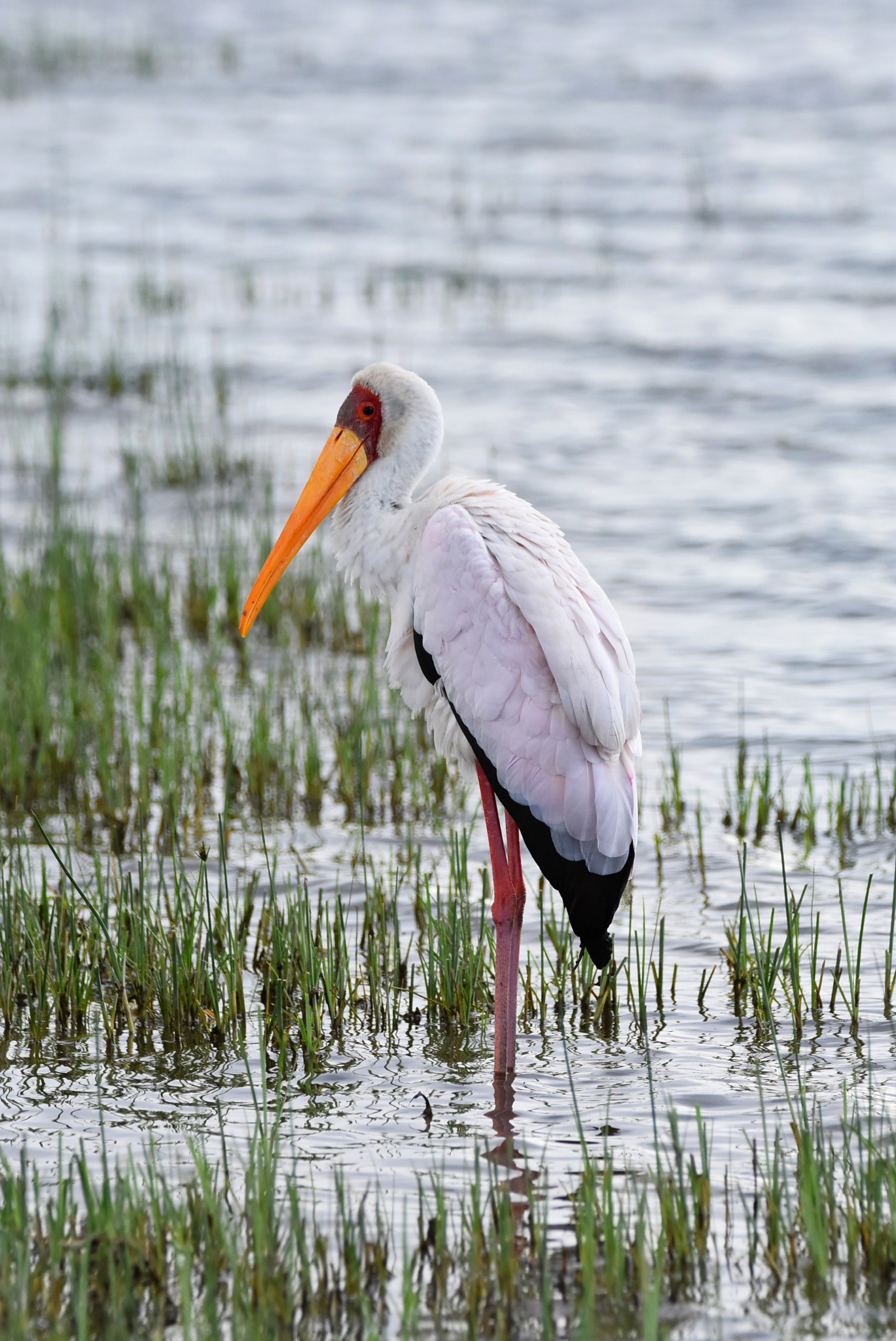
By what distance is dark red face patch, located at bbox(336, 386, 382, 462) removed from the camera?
5.35 metres

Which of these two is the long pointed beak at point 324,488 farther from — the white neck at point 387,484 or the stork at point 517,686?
the stork at point 517,686

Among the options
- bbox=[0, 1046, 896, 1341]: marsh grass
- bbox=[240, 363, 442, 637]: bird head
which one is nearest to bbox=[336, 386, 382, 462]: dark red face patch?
bbox=[240, 363, 442, 637]: bird head

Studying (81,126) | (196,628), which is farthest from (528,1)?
(196,628)

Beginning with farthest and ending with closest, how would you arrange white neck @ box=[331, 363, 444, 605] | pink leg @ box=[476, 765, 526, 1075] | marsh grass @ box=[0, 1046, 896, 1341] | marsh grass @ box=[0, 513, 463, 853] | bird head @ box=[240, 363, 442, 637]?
marsh grass @ box=[0, 513, 463, 853], bird head @ box=[240, 363, 442, 637], white neck @ box=[331, 363, 444, 605], pink leg @ box=[476, 765, 526, 1075], marsh grass @ box=[0, 1046, 896, 1341]

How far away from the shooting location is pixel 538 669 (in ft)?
15.3

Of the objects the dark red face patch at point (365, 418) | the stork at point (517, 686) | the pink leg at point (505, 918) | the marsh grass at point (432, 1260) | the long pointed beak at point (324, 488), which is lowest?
the marsh grass at point (432, 1260)

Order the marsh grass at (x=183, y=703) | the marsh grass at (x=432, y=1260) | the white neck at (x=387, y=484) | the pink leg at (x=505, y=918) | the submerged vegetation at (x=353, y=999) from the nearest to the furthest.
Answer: the marsh grass at (x=432, y=1260) < the submerged vegetation at (x=353, y=999) < the pink leg at (x=505, y=918) < the white neck at (x=387, y=484) < the marsh grass at (x=183, y=703)

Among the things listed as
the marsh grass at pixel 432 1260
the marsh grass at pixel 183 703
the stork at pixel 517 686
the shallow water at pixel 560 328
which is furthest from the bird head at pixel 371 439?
the marsh grass at pixel 432 1260

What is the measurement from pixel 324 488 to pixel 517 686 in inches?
42.2

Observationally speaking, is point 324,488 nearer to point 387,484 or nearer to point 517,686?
point 387,484

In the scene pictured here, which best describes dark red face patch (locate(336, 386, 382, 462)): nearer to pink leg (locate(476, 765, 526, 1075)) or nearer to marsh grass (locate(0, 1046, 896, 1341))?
pink leg (locate(476, 765, 526, 1075))

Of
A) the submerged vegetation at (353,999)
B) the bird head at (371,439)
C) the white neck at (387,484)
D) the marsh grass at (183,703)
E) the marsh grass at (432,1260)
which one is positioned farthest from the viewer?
the marsh grass at (183,703)

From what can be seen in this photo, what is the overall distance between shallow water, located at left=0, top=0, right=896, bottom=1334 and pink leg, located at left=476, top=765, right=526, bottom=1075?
14 cm

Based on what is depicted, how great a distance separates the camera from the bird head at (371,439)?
5.26 m
